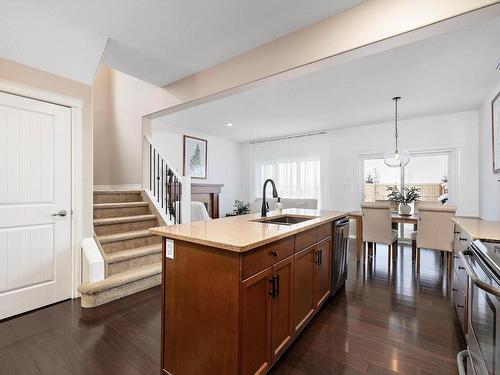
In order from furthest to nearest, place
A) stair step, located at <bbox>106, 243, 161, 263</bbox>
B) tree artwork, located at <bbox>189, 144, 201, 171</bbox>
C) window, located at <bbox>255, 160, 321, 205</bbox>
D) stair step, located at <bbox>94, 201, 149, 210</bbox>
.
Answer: window, located at <bbox>255, 160, 321, 205</bbox>
tree artwork, located at <bbox>189, 144, 201, 171</bbox>
stair step, located at <bbox>94, 201, 149, 210</bbox>
stair step, located at <bbox>106, 243, 161, 263</bbox>

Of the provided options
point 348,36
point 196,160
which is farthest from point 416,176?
point 196,160

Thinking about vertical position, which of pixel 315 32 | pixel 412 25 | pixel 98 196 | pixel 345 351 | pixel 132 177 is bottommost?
pixel 345 351

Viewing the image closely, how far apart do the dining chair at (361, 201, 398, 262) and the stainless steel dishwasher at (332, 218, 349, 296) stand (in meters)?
1.19

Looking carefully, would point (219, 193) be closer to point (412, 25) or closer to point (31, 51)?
point (31, 51)

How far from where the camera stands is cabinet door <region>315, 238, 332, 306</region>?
2.22 meters

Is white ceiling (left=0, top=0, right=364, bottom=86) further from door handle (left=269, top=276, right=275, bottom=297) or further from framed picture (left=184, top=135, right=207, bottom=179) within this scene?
framed picture (left=184, top=135, right=207, bottom=179)

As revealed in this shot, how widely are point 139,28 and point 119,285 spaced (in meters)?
2.55

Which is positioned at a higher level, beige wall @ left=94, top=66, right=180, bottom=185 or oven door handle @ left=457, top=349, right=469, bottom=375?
beige wall @ left=94, top=66, right=180, bottom=185

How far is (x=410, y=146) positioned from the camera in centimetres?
508

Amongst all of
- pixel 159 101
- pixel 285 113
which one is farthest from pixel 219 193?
pixel 159 101

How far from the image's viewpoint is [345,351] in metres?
1.81

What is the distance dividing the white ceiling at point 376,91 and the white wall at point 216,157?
0.27 meters

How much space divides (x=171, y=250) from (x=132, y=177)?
3187 millimetres

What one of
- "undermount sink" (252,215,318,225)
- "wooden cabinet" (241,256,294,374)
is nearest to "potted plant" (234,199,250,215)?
"undermount sink" (252,215,318,225)
